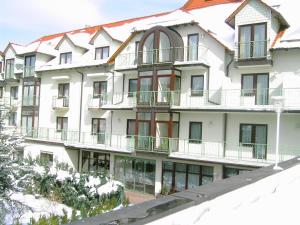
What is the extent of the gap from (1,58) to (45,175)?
73.2ft

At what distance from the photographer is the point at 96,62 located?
91.7ft

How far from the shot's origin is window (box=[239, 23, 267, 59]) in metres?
20.2

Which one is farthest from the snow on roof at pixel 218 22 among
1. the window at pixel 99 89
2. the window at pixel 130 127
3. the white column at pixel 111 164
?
the white column at pixel 111 164

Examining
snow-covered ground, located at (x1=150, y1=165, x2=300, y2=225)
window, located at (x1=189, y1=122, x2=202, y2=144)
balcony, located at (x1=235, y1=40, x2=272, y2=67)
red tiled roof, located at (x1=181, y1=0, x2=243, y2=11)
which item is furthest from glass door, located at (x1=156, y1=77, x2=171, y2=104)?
snow-covered ground, located at (x1=150, y1=165, x2=300, y2=225)

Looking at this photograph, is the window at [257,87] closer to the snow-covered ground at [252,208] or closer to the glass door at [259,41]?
the glass door at [259,41]

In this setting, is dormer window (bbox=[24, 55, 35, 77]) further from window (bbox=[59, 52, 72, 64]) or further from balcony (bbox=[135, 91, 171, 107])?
balcony (bbox=[135, 91, 171, 107])

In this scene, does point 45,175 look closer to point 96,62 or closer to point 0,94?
point 96,62

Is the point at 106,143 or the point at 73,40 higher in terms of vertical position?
the point at 73,40

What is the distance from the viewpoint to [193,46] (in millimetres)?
22812

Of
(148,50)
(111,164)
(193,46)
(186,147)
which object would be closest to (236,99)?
(186,147)

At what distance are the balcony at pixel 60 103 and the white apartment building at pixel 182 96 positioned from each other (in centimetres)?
9

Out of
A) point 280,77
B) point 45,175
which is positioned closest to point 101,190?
point 45,175

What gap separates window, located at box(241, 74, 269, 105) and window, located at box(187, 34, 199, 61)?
3342 millimetres

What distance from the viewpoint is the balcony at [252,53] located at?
19891 mm
